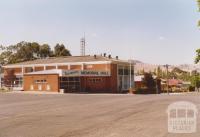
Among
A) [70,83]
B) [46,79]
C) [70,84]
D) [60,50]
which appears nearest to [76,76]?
[70,83]

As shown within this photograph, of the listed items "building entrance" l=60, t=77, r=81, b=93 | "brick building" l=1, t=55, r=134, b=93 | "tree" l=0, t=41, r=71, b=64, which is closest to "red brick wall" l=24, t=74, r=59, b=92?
"brick building" l=1, t=55, r=134, b=93

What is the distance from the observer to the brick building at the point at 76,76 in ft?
210

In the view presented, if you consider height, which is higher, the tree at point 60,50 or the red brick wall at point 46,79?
the tree at point 60,50

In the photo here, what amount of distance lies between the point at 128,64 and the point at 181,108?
60558 millimetres

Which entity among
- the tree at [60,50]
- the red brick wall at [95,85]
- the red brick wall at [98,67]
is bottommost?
the red brick wall at [95,85]

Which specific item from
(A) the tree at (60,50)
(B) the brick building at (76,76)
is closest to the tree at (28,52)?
(A) the tree at (60,50)

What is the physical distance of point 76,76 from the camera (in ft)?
227

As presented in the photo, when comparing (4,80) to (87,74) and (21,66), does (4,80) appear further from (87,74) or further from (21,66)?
(87,74)

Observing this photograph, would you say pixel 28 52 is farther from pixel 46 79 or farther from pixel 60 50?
pixel 46 79

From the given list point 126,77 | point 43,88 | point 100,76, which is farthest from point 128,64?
point 43,88

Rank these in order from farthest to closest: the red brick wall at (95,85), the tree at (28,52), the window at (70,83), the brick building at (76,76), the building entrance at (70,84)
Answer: the tree at (28,52), the red brick wall at (95,85), the window at (70,83), the building entrance at (70,84), the brick building at (76,76)

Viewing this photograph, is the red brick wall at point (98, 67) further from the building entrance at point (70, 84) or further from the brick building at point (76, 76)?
the building entrance at point (70, 84)

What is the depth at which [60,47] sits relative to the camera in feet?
379

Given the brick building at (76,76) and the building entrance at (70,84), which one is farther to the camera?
the building entrance at (70,84)
